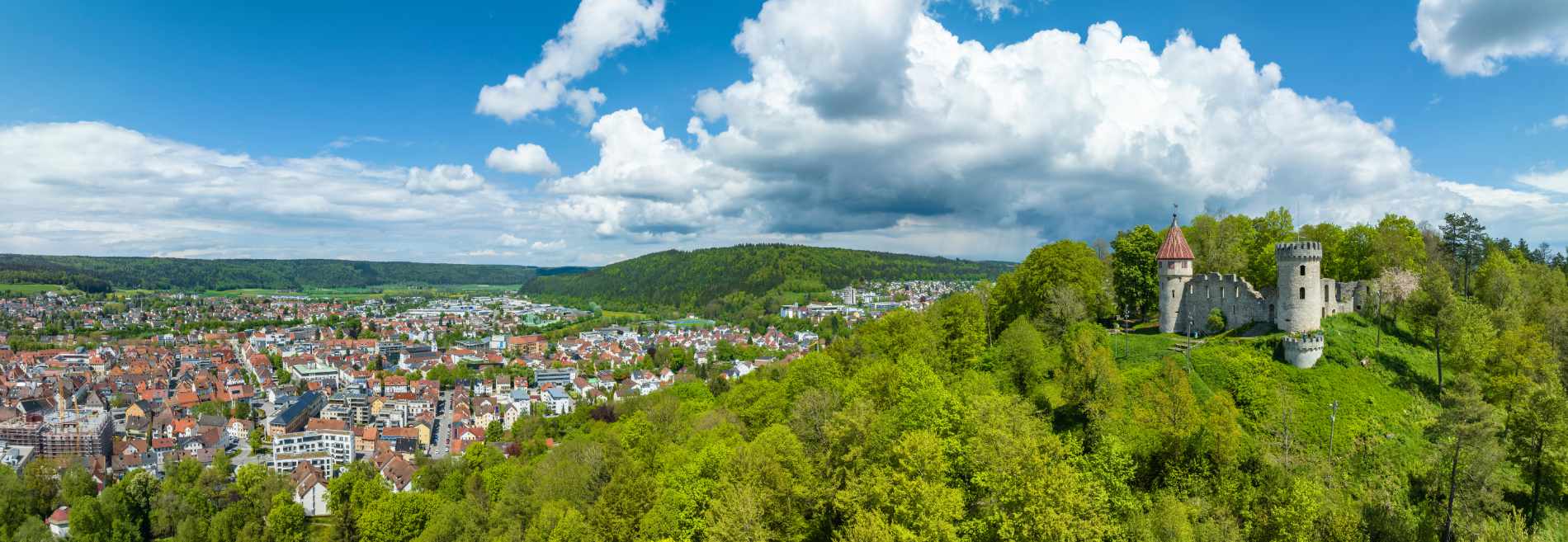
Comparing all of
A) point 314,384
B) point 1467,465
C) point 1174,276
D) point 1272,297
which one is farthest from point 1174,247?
point 314,384

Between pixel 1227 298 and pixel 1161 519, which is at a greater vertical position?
pixel 1227 298

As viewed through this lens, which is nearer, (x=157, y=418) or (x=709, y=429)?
(x=709, y=429)

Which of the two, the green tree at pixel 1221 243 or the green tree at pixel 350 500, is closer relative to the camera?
the green tree at pixel 1221 243

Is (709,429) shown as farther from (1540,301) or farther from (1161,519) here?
(1540,301)

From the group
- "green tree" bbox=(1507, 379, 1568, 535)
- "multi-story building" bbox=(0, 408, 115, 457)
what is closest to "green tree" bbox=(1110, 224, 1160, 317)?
"green tree" bbox=(1507, 379, 1568, 535)

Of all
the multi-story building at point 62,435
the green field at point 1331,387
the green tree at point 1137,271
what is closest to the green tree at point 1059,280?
the green tree at point 1137,271

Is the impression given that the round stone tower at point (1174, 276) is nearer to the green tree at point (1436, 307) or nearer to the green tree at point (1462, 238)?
the green tree at point (1436, 307)

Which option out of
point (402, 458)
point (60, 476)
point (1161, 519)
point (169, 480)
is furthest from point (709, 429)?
point (60, 476)
